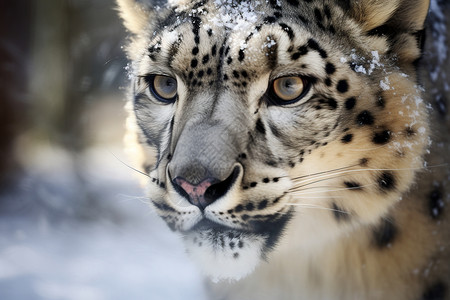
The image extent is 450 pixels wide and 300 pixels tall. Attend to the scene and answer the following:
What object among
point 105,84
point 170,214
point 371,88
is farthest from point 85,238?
point 371,88

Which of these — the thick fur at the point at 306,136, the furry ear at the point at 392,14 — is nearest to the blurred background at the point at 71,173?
the thick fur at the point at 306,136

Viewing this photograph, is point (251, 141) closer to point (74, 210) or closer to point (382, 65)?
point (382, 65)

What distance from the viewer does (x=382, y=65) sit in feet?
3.43

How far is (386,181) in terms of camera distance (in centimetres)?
113

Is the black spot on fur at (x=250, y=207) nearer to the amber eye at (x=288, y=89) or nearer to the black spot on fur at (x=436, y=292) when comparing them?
the amber eye at (x=288, y=89)

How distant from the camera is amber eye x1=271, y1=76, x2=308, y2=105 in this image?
101 centimetres

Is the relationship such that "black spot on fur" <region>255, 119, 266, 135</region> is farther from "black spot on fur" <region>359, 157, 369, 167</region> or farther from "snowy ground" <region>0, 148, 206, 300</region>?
"snowy ground" <region>0, 148, 206, 300</region>

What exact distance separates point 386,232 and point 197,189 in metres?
0.50

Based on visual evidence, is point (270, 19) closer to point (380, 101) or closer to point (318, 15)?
point (318, 15)

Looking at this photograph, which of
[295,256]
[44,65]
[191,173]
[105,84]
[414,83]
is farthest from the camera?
[44,65]

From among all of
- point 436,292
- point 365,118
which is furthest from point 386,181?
point 436,292

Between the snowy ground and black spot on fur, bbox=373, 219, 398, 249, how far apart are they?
0.46m

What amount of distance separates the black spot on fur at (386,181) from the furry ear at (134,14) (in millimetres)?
650

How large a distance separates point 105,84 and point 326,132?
0.71m
